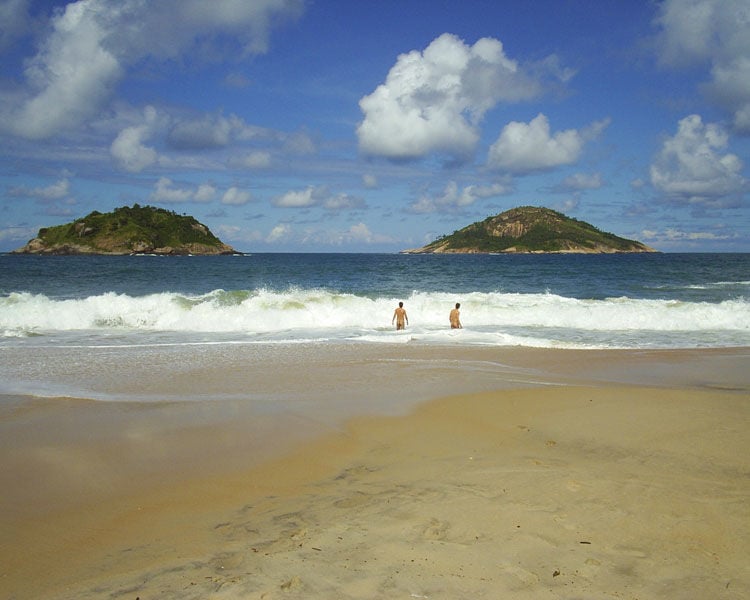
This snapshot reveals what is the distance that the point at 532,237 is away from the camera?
16362 centimetres

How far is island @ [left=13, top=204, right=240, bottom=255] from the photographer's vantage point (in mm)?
120438

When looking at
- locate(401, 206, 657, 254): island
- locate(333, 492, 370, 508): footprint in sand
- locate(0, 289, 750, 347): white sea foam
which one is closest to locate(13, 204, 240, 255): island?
locate(401, 206, 657, 254): island

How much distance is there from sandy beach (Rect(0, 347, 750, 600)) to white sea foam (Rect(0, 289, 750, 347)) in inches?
338

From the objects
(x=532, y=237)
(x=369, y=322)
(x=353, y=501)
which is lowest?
(x=353, y=501)

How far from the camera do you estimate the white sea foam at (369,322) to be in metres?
17.8

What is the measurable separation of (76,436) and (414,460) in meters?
4.73

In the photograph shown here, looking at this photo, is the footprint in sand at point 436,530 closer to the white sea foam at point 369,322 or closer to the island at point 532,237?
the white sea foam at point 369,322

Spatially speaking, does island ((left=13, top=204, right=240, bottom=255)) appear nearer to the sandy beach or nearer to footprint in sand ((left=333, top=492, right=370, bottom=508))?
the sandy beach

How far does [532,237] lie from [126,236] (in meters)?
114

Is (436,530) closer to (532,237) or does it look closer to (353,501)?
(353,501)

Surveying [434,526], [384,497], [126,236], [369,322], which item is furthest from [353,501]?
[126,236]

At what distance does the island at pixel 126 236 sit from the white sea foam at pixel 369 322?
336 feet

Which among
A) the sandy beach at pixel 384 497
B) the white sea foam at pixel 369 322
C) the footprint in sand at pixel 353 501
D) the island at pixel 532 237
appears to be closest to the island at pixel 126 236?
the island at pixel 532 237

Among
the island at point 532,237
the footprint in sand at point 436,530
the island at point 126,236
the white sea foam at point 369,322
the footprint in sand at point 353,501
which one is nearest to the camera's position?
the footprint in sand at point 436,530
